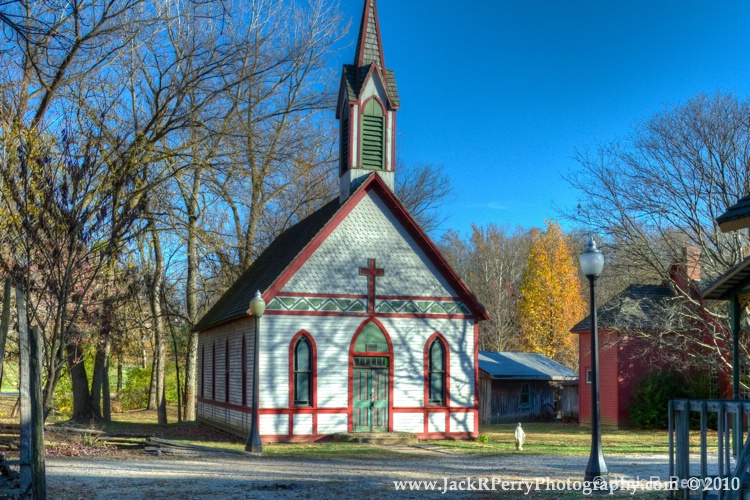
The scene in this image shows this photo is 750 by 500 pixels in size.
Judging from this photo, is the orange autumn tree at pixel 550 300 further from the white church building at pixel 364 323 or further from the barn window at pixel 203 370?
the white church building at pixel 364 323

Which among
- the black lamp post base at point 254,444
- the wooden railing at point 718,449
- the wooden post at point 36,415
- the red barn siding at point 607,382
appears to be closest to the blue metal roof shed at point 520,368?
the red barn siding at point 607,382

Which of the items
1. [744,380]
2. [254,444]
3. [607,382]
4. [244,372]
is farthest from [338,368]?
[744,380]

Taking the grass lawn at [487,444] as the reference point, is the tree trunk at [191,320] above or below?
above

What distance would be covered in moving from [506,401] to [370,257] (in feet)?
62.7

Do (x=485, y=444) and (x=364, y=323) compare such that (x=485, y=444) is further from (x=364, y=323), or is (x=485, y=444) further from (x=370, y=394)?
(x=364, y=323)

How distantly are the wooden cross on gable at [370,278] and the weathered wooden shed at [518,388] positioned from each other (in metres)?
16.7

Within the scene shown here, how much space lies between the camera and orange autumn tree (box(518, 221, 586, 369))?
182 feet

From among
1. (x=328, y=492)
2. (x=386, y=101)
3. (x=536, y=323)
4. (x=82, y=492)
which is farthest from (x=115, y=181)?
(x=536, y=323)

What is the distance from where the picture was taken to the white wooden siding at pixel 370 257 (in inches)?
941

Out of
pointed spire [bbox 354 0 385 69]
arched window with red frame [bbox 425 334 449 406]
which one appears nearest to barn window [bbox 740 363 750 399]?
arched window with red frame [bbox 425 334 449 406]

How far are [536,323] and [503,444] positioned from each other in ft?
108

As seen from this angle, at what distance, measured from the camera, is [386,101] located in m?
26.5

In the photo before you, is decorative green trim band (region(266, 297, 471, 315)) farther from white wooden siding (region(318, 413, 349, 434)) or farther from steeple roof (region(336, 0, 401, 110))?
steeple roof (region(336, 0, 401, 110))

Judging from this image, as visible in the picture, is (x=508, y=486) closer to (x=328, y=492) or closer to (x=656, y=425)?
(x=328, y=492)
